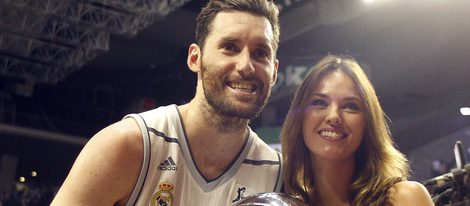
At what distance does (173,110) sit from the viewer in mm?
2277

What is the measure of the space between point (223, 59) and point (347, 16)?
9.64m

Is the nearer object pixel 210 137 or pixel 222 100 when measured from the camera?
pixel 222 100

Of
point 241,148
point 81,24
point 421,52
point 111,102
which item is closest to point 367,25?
point 421,52

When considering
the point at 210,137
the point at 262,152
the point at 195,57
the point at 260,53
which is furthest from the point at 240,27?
the point at 262,152

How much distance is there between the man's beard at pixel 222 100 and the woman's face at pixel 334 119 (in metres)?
0.23

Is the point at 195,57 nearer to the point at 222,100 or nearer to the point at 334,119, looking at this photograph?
the point at 222,100

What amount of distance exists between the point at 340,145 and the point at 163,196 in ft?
2.25

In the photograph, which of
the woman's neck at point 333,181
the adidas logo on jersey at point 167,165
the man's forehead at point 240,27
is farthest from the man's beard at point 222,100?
the woman's neck at point 333,181

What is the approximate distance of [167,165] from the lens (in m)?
2.08

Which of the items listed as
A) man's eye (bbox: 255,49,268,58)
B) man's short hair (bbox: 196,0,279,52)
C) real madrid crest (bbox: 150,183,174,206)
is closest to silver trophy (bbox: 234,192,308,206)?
real madrid crest (bbox: 150,183,174,206)

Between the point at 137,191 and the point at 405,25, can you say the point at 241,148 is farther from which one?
the point at 405,25

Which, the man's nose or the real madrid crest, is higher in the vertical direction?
the man's nose

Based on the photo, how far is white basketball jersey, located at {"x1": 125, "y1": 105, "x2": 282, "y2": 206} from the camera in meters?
2.04

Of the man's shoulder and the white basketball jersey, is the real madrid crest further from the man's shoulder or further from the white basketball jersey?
the man's shoulder
